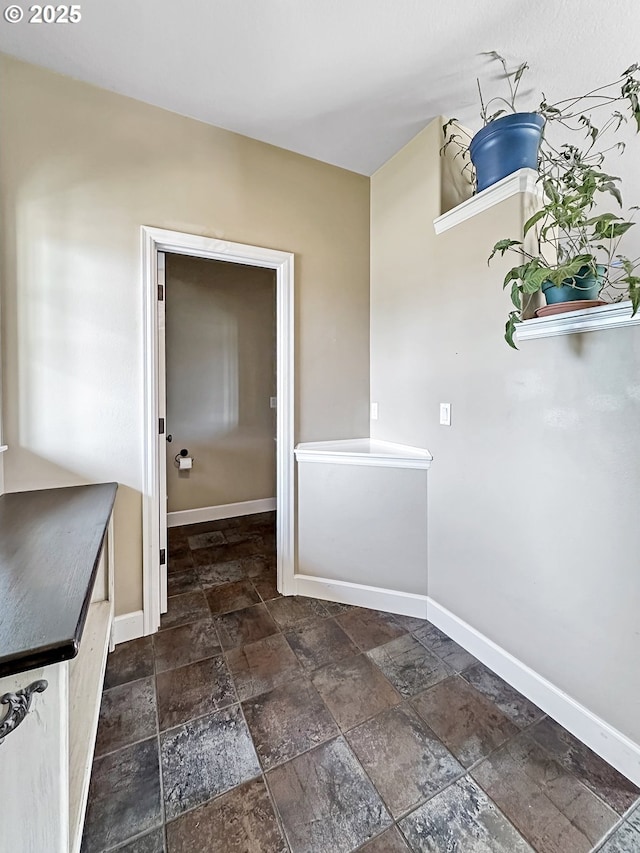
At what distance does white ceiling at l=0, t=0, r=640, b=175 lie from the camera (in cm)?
142

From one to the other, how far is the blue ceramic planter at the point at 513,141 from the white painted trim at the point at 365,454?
54.8 inches

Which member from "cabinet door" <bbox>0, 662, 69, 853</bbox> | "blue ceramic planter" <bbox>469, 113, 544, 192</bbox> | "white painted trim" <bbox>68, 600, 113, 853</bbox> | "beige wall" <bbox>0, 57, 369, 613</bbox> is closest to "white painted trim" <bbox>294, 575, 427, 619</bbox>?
"beige wall" <bbox>0, 57, 369, 613</bbox>

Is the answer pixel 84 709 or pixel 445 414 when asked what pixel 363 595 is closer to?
pixel 445 414

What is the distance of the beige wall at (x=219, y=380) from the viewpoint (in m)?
3.51

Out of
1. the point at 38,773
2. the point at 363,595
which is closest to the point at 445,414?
the point at 363,595

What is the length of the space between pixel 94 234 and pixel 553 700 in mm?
2928

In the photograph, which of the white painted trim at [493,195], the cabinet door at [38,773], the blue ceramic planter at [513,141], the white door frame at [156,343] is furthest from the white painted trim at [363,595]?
the blue ceramic planter at [513,141]

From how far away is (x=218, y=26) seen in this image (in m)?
1.49

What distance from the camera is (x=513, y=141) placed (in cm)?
156

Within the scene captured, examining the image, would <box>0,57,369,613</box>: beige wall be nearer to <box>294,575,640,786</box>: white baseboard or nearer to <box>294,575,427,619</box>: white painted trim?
<box>294,575,427,619</box>: white painted trim

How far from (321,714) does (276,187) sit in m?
2.73

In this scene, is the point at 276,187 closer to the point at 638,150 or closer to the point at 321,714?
the point at 638,150

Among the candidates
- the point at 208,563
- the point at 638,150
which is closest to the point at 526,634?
the point at 208,563

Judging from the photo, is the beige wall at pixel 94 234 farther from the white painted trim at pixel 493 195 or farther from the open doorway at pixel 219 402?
the open doorway at pixel 219 402
